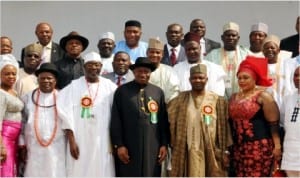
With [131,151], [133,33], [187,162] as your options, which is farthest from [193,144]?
[133,33]

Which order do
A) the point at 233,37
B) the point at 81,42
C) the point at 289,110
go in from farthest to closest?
the point at 233,37
the point at 81,42
the point at 289,110

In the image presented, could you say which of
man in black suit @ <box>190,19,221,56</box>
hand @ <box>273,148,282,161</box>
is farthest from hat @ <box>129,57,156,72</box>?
man in black suit @ <box>190,19,221,56</box>

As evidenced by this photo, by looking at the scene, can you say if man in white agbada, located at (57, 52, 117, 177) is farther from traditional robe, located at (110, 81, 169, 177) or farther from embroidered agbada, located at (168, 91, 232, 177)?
embroidered agbada, located at (168, 91, 232, 177)

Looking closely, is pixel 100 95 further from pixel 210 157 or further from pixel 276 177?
pixel 276 177

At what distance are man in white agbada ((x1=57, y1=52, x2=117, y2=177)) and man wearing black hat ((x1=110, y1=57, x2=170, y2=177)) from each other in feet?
0.44

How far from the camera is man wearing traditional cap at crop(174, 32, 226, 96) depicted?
26.0 ft

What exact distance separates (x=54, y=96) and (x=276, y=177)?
8.45ft

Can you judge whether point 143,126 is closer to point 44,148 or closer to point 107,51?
point 44,148

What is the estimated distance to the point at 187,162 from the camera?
23.6ft

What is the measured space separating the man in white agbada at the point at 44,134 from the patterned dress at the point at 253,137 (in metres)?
1.96

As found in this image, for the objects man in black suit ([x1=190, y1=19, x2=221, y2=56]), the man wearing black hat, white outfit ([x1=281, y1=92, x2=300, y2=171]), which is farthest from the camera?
man in black suit ([x1=190, y1=19, x2=221, y2=56])

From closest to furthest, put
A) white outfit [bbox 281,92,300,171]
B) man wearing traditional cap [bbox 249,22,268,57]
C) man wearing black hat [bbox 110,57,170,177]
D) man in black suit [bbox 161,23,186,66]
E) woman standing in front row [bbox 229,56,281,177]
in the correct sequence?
white outfit [bbox 281,92,300,171] → woman standing in front row [bbox 229,56,281,177] → man wearing black hat [bbox 110,57,170,177] → man wearing traditional cap [bbox 249,22,268,57] → man in black suit [bbox 161,23,186,66]

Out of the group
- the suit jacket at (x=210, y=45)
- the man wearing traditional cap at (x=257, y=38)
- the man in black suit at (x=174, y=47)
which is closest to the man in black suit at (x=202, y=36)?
the suit jacket at (x=210, y=45)

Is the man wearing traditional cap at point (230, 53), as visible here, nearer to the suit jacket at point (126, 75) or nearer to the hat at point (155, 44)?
the hat at point (155, 44)
